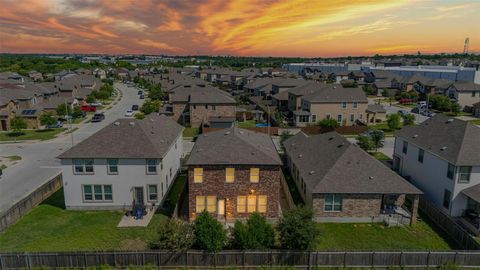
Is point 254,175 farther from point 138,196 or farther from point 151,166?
point 138,196

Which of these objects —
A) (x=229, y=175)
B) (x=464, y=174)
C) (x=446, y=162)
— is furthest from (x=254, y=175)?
(x=464, y=174)

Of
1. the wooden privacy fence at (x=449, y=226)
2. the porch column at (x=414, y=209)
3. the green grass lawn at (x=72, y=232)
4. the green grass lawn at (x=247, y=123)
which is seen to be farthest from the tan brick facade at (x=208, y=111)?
the porch column at (x=414, y=209)

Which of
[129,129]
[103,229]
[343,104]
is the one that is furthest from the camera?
[343,104]

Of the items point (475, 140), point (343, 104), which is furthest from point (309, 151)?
point (343, 104)

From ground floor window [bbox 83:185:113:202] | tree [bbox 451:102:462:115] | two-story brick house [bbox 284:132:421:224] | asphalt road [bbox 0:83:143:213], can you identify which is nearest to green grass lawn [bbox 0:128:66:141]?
asphalt road [bbox 0:83:143:213]

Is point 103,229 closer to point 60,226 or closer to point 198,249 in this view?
point 60,226

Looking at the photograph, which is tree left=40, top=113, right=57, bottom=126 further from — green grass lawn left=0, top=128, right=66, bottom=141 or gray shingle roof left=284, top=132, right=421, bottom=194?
gray shingle roof left=284, top=132, right=421, bottom=194
